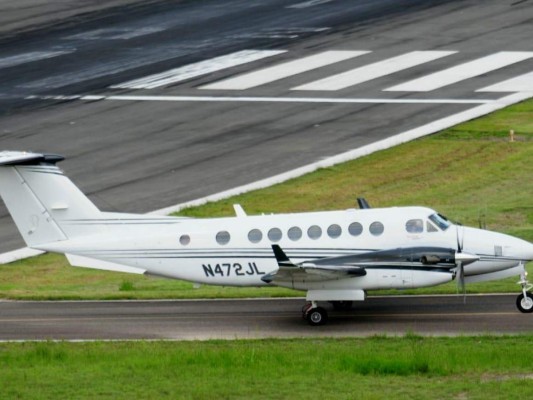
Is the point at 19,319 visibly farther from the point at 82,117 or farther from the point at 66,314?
the point at 82,117

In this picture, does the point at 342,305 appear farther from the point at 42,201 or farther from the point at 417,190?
the point at 417,190

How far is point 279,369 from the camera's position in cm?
2709

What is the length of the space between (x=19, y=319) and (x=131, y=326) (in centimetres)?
322

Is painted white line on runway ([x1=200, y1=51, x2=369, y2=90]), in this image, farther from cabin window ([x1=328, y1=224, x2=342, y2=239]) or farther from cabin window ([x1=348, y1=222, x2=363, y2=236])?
cabin window ([x1=348, y1=222, x2=363, y2=236])

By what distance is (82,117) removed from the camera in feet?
202

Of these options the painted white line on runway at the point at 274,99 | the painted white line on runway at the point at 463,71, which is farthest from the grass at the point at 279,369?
the painted white line on runway at the point at 463,71

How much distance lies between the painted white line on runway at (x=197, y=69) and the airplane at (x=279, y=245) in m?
31.2

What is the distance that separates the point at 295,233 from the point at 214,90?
31.2m

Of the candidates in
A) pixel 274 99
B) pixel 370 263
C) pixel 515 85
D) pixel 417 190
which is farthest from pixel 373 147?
pixel 370 263

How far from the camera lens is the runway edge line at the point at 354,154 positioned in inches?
1923

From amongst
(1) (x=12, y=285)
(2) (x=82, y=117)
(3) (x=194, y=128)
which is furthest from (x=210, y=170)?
(1) (x=12, y=285)

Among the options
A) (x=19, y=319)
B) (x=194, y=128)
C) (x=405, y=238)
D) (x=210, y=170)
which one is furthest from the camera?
(x=194, y=128)

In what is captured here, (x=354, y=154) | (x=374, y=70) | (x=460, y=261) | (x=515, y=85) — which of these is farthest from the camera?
(x=374, y=70)

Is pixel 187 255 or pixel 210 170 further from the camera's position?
pixel 210 170
